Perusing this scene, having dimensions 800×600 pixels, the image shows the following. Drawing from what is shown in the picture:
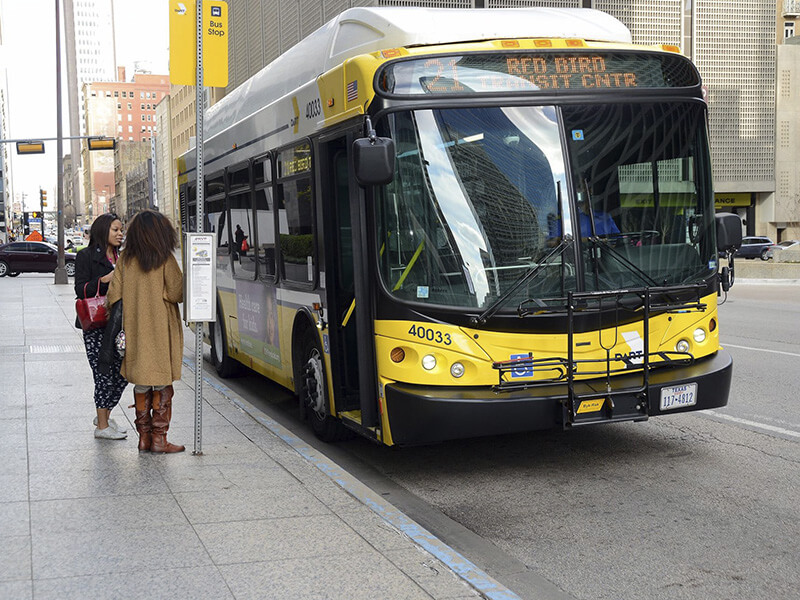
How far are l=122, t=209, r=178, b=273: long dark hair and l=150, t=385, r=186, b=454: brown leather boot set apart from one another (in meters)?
0.94

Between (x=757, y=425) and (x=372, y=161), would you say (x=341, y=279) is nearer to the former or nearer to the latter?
(x=372, y=161)

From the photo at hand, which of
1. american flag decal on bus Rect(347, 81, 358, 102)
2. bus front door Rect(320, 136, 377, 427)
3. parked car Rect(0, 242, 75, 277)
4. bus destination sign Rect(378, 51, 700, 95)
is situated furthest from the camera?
parked car Rect(0, 242, 75, 277)

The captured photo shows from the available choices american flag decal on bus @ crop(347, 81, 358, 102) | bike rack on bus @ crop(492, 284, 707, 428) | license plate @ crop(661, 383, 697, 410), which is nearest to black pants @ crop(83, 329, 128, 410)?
american flag decal on bus @ crop(347, 81, 358, 102)

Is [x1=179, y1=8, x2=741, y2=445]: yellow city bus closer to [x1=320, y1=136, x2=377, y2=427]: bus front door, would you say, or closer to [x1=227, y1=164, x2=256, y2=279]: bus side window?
[x1=320, y1=136, x2=377, y2=427]: bus front door

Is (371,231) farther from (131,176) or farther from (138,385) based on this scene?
(131,176)

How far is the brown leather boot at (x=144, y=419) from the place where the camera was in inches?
284

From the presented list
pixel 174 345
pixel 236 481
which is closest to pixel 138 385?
pixel 174 345

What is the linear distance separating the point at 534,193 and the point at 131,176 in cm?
15284

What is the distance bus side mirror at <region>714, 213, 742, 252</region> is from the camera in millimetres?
7363

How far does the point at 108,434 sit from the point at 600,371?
380cm

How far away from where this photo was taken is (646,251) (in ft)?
22.3

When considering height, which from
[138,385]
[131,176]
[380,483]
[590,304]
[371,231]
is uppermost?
[131,176]

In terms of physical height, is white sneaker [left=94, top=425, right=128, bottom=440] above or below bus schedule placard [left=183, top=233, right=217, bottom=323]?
below

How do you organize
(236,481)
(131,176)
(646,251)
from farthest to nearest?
(131,176) < (646,251) < (236,481)
